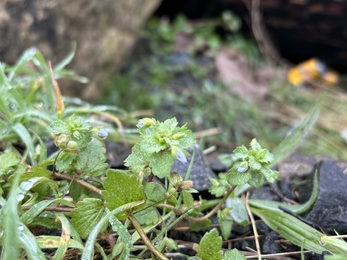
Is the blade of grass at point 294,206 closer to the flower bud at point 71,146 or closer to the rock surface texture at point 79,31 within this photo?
the flower bud at point 71,146

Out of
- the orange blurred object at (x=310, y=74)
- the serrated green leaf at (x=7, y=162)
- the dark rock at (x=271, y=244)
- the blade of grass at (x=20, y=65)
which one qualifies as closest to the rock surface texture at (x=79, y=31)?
the blade of grass at (x=20, y=65)

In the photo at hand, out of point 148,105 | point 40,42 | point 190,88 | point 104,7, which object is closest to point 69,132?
point 40,42

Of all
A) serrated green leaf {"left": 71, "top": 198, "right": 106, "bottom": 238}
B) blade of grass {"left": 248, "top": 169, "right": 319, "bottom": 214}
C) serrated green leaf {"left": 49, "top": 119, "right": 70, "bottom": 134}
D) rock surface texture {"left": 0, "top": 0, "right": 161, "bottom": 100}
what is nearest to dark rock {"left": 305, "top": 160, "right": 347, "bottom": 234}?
blade of grass {"left": 248, "top": 169, "right": 319, "bottom": 214}

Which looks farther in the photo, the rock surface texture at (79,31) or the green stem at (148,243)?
the rock surface texture at (79,31)

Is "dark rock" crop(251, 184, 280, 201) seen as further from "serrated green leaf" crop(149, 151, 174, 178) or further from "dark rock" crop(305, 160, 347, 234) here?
"serrated green leaf" crop(149, 151, 174, 178)

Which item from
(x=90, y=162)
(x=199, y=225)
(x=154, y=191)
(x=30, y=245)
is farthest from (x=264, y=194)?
(x=30, y=245)

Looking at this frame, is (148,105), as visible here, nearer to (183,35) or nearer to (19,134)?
(183,35)

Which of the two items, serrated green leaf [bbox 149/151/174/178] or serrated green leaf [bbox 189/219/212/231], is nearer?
serrated green leaf [bbox 149/151/174/178]
